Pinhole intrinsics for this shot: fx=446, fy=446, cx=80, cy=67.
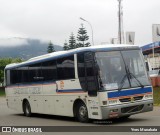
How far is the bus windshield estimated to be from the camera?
16.0 metres

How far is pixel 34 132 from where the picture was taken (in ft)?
48.6

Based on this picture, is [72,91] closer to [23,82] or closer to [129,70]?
[129,70]

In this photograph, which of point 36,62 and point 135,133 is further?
point 36,62

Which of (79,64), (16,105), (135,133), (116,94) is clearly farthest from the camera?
A: (16,105)

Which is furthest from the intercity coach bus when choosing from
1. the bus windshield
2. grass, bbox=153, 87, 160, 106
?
grass, bbox=153, 87, 160, 106

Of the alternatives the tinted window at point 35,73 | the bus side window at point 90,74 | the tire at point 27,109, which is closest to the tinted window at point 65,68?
the bus side window at point 90,74

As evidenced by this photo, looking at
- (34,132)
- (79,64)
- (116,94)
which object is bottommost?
(34,132)

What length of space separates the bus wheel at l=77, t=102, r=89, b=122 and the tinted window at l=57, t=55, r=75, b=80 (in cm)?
119

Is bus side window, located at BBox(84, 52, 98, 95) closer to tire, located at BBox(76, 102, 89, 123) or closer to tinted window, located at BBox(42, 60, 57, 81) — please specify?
tire, located at BBox(76, 102, 89, 123)

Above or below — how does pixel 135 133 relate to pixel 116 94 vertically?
below

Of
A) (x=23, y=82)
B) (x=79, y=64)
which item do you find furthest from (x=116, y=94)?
(x=23, y=82)

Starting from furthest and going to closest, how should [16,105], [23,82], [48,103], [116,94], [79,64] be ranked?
[16,105] → [23,82] → [48,103] → [79,64] → [116,94]

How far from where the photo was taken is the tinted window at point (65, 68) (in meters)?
17.7

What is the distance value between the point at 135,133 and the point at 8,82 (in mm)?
14232
